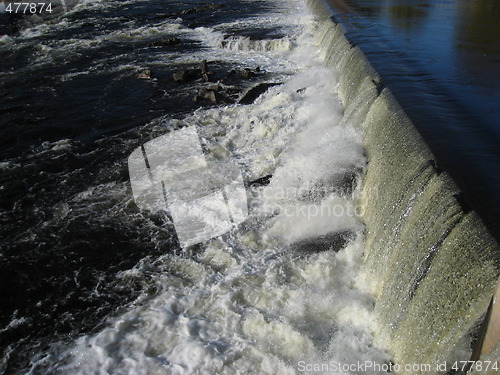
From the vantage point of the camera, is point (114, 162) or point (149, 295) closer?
point (149, 295)

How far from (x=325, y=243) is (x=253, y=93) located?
673cm

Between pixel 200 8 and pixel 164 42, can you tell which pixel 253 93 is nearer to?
pixel 164 42

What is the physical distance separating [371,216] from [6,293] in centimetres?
538

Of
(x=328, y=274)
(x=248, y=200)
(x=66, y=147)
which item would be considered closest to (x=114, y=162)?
(x=66, y=147)

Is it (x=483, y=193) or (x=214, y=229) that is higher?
(x=483, y=193)

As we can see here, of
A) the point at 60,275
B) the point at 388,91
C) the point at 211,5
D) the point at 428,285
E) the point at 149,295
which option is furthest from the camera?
the point at 211,5

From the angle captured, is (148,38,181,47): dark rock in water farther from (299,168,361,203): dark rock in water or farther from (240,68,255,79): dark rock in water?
(299,168,361,203): dark rock in water

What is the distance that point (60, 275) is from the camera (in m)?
6.34

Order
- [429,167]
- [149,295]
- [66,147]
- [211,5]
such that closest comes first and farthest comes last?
1. [429,167]
2. [149,295]
3. [66,147]
4. [211,5]

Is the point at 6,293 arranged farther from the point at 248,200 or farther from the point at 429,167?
the point at 429,167

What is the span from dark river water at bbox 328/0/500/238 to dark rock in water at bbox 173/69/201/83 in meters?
5.04

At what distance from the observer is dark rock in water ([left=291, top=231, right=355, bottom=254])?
21.1ft

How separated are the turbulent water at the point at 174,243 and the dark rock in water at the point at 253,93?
0.28 m

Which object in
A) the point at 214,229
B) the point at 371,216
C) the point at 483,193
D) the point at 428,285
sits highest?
the point at 483,193
